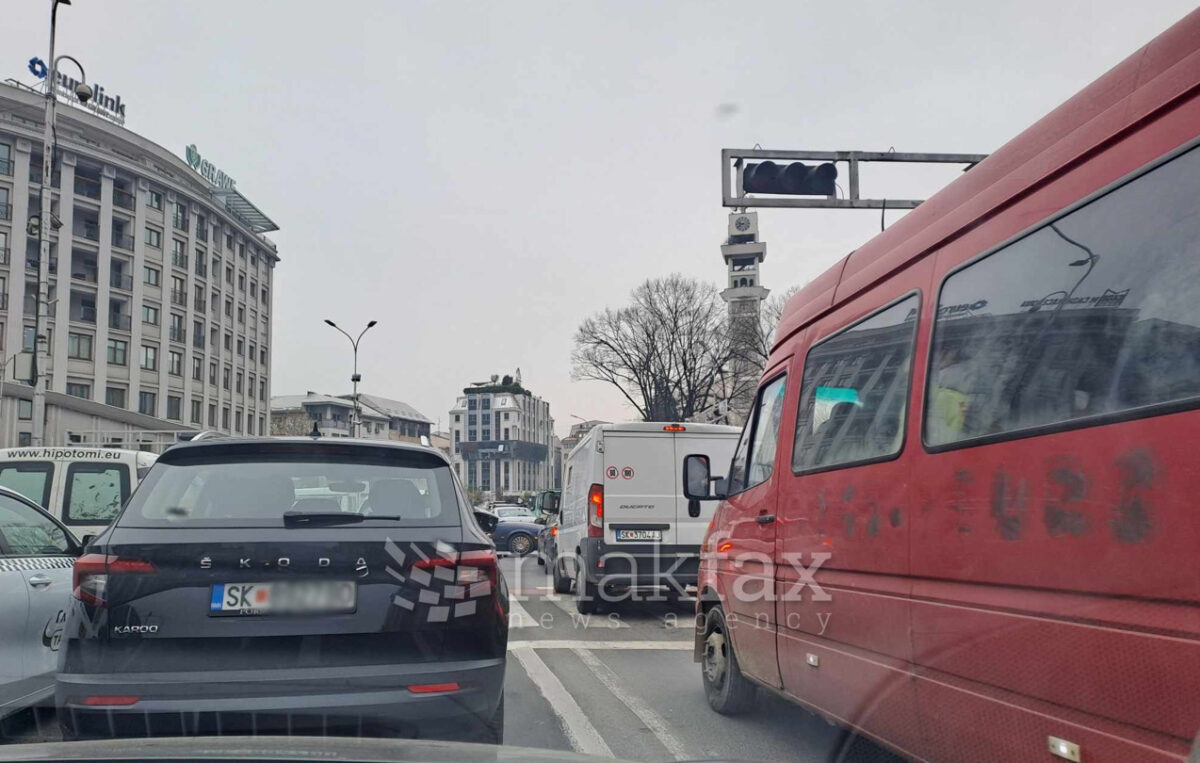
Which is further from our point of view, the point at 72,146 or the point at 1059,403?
the point at 72,146

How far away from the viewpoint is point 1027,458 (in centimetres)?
275

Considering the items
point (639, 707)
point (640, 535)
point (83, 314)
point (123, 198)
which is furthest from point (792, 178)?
point (123, 198)

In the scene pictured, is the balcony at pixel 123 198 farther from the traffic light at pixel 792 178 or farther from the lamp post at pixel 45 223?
the traffic light at pixel 792 178

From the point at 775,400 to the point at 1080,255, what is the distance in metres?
2.75

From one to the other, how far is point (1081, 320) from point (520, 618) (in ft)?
28.9

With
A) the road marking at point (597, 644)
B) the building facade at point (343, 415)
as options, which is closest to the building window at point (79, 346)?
the building facade at point (343, 415)

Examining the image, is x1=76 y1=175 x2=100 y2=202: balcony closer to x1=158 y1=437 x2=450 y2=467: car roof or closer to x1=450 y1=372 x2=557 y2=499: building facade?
x1=158 y1=437 x2=450 y2=467: car roof

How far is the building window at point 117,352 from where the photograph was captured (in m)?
58.6

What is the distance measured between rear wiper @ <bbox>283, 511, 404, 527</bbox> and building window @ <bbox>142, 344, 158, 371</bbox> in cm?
6348

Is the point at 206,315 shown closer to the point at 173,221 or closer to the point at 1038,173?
the point at 173,221

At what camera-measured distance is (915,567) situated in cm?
334

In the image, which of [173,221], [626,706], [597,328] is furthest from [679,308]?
[626,706]

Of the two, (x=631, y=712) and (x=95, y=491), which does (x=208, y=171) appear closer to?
(x=95, y=491)

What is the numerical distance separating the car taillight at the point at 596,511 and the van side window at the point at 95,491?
5.10 meters
